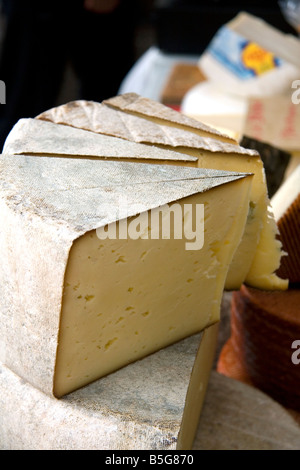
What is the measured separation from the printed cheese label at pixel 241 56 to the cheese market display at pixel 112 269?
3.70 feet

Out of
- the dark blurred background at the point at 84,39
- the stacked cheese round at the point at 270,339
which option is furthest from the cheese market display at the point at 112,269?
the dark blurred background at the point at 84,39

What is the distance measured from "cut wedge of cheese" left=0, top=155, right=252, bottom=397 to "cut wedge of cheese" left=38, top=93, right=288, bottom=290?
0.07m

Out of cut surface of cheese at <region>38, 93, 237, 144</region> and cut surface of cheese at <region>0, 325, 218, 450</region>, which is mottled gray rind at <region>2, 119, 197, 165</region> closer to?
cut surface of cheese at <region>38, 93, 237, 144</region>

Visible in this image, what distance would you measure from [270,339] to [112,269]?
0.45m

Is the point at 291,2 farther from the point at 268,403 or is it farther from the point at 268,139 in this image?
the point at 268,403

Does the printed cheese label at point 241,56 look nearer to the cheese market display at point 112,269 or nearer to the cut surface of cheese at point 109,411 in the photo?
the cheese market display at point 112,269

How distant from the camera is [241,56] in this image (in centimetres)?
200

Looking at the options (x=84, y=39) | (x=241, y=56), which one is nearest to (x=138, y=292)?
(x=241, y=56)

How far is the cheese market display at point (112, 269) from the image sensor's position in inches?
27.3

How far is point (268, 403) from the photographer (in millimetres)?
1119

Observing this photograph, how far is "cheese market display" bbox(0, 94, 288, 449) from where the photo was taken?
2.27 feet

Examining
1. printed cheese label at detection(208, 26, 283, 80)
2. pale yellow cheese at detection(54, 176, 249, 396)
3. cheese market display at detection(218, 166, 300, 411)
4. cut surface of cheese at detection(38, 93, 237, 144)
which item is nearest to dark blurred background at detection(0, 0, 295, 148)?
printed cheese label at detection(208, 26, 283, 80)

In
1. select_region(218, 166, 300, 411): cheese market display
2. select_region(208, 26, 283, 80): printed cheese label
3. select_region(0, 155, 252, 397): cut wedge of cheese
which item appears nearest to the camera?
select_region(0, 155, 252, 397): cut wedge of cheese

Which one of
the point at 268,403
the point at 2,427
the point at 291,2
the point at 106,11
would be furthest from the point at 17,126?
the point at 291,2
